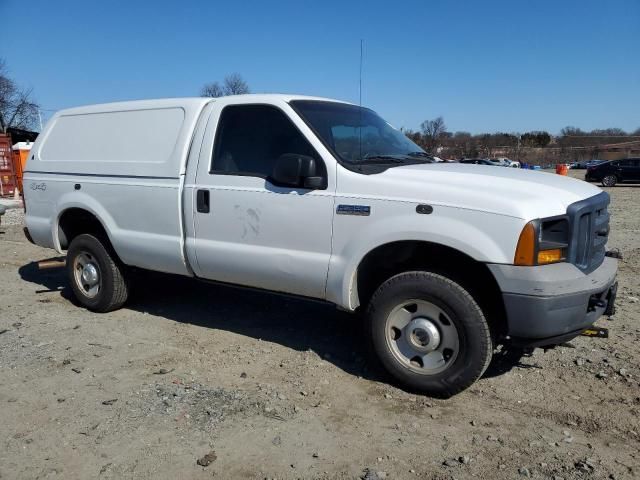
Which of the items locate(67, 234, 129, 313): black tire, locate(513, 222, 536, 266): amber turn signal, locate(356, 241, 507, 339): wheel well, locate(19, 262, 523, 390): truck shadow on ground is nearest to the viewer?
locate(513, 222, 536, 266): amber turn signal

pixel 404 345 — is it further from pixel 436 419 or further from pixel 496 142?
pixel 496 142

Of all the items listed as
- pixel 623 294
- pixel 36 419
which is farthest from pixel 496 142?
pixel 36 419

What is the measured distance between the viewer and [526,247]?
121 inches

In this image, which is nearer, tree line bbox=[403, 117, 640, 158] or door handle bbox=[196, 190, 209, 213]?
door handle bbox=[196, 190, 209, 213]

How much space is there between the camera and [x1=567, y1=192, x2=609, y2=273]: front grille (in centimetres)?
321

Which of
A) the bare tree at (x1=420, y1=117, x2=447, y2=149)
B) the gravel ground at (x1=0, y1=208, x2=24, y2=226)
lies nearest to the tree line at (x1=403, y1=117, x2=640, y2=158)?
the bare tree at (x1=420, y1=117, x2=447, y2=149)

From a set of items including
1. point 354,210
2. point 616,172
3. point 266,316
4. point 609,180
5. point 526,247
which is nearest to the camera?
point 526,247

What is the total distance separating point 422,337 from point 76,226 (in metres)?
4.07

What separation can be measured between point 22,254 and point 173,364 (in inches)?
237

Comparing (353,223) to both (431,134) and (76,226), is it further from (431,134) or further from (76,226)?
(431,134)

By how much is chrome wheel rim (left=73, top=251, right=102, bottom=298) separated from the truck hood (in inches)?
133

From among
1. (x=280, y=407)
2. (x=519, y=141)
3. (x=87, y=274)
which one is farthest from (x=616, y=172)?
(x=519, y=141)

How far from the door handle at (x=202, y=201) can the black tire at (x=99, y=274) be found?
151cm

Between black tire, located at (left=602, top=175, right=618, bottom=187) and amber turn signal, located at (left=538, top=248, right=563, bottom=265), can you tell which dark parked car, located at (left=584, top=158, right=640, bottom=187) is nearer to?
black tire, located at (left=602, top=175, right=618, bottom=187)
